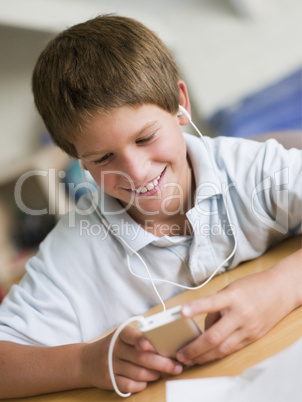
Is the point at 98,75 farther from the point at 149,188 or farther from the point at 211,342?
the point at 211,342

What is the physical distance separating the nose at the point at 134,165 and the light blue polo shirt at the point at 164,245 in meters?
0.12

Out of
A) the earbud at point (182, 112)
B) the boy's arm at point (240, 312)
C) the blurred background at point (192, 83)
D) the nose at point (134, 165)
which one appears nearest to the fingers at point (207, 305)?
the boy's arm at point (240, 312)

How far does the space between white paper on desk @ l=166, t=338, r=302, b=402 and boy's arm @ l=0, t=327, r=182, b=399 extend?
43mm

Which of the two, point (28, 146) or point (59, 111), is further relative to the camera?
point (28, 146)

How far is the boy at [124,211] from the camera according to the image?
1.99ft

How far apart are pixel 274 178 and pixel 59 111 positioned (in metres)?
0.38

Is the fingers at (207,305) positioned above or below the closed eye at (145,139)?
below

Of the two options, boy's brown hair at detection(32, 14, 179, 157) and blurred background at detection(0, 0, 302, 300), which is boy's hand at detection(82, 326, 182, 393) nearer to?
boy's brown hair at detection(32, 14, 179, 157)

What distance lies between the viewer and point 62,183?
6.95 ft

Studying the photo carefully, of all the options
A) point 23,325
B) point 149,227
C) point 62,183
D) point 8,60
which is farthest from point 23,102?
point 23,325

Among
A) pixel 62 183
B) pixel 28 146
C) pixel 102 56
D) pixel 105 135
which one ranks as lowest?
pixel 62 183

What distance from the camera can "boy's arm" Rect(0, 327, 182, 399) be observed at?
510 millimetres

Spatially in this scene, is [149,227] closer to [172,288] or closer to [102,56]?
[172,288]

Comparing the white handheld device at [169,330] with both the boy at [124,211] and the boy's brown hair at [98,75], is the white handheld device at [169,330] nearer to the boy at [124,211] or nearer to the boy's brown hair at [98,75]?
the boy at [124,211]
